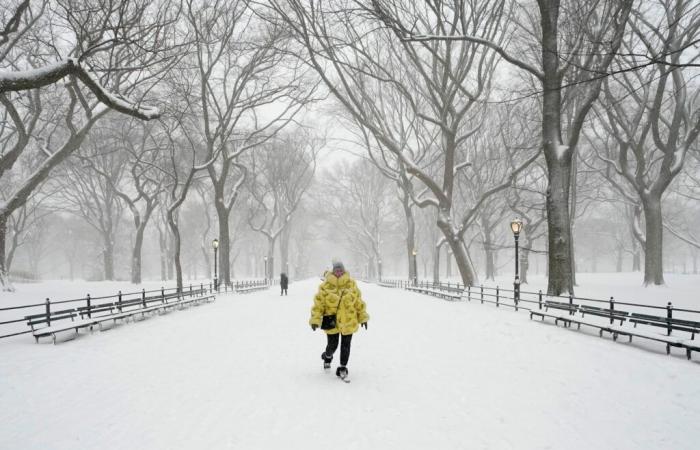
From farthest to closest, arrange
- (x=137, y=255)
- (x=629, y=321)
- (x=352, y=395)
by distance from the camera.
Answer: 1. (x=137, y=255)
2. (x=629, y=321)
3. (x=352, y=395)

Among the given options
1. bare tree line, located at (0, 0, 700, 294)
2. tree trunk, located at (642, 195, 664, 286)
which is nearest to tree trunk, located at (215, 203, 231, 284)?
bare tree line, located at (0, 0, 700, 294)

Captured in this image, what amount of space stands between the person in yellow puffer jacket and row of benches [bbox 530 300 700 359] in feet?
18.0

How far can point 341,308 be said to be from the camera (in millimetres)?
5598

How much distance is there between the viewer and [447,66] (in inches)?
645

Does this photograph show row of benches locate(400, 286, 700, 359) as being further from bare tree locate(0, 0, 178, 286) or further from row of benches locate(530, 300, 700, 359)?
bare tree locate(0, 0, 178, 286)

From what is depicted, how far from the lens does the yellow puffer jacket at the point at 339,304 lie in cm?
556

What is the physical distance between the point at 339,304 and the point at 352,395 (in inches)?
46.6

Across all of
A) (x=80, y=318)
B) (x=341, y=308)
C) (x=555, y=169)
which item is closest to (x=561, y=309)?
(x=555, y=169)

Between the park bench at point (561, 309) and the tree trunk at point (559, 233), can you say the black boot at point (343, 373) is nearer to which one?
the park bench at point (561, 309)

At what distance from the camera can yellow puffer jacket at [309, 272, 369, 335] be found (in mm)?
5562

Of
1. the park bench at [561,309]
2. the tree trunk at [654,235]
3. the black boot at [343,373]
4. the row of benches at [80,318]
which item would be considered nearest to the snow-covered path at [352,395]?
the black boot at [343,373]

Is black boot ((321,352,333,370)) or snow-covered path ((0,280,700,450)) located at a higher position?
black boot ((321,352,333,370))

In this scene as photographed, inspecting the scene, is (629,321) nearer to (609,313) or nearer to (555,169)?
(609,313)

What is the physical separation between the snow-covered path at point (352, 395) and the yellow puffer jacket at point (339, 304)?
0.80 m
